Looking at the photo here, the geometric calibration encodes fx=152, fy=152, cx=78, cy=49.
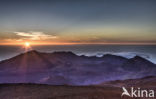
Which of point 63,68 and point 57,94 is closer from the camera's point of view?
point 57,94

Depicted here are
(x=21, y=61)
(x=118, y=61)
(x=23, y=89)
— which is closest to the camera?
(x=23, y=89)

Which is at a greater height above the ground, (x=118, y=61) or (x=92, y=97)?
(x=92, y=97)

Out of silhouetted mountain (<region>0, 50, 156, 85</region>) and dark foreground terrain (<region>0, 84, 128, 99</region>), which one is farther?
silhouetted mountain (<region>0, 50, 156, 85</region>)

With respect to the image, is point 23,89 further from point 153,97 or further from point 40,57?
point 40,57

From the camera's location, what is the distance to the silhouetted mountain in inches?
3234

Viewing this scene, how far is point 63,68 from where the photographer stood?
103188 mm

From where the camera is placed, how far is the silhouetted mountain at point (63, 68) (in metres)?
82.2

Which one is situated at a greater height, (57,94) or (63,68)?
(57,94)

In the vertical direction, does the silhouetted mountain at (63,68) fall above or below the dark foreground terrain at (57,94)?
below

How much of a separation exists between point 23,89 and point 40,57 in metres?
103

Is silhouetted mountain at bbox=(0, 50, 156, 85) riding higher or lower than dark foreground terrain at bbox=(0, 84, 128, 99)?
lower

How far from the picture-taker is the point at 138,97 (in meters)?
12.8

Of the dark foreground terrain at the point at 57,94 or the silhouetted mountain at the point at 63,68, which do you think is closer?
the dark foreground terrain at the point at 57,94

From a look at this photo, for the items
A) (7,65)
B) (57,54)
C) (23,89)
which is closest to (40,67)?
(7,65)
